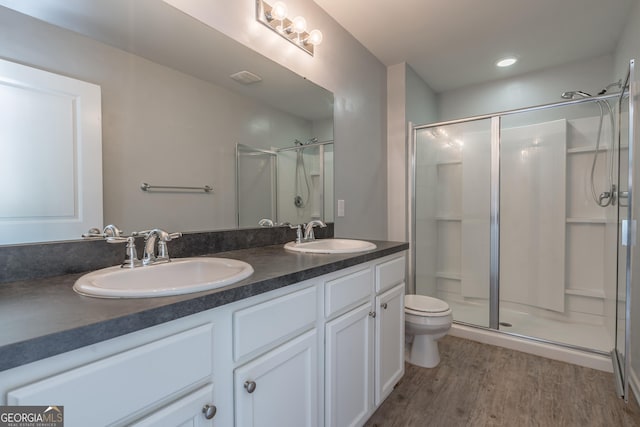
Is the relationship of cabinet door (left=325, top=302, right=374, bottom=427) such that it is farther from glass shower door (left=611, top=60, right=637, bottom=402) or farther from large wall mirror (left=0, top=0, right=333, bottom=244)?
glass shower door (left=611, top=60, right=637, bottom=402)

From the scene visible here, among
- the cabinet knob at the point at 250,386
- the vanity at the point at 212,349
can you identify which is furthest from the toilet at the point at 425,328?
the cabinet knob at the point at 250,386

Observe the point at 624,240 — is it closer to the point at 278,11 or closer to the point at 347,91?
the point at 347,91

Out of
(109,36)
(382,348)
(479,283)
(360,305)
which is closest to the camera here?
(109,36)

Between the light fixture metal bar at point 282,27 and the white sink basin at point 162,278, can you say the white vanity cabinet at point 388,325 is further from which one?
the light fixture metal bar at point 282,27

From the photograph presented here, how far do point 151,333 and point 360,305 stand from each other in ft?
3.00

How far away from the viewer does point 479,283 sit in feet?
9.70

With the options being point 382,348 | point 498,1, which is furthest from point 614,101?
point 382,348

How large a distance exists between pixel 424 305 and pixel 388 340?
0.63 metres

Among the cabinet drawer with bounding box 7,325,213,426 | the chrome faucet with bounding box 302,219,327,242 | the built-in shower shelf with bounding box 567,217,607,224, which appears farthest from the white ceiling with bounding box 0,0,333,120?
the built-in shower shelf with bounding box 567,217,607,224

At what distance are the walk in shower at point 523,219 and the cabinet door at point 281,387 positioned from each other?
6.38ft

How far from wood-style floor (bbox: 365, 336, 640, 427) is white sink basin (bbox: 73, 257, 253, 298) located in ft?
3.71

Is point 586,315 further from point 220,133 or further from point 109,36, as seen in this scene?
point 109,36

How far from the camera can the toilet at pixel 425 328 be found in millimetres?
1962

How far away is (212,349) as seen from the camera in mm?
750
